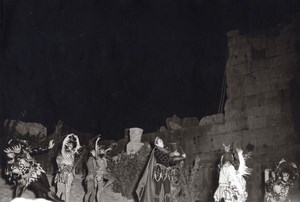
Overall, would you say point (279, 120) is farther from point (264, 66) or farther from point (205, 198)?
point (205, 198)

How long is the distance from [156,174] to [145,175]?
0.37m

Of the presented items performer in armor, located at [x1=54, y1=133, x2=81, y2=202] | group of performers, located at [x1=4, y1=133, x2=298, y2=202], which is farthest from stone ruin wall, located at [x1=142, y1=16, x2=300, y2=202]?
performer in armor, located at [x1=54, y1=133, x2=81, y2=202]

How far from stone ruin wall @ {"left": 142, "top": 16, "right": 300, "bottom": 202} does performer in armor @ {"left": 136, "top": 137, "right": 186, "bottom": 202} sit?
477 cm

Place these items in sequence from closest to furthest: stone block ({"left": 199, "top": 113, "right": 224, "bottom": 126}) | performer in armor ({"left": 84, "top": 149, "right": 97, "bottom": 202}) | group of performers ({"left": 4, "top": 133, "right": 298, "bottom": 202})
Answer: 1. group of performers ({"left": 4, "top": 133, "right": 298, "bottom": 202})
2. performer in armor ({"left": 84, "top": 149, "right": 97, "bottom": 202})
3. stone block ({"left": 199, "top": 113, "right": 224, "bottom": 126})

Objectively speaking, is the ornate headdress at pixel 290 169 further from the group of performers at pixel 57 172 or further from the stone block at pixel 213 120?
the group of performers at pixel 57 172

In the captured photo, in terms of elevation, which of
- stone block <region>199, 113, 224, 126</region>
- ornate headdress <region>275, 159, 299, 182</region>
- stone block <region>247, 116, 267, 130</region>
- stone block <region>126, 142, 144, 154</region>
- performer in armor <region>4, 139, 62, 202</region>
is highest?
stone block <region>199, 113, 224, 126</region>

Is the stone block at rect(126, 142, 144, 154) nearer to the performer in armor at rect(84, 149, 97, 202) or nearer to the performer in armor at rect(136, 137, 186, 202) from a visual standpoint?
the performer in armor at rect(136, 137, 186, 202)

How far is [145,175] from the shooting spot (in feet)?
47.9

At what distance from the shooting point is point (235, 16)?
19750 millimetres

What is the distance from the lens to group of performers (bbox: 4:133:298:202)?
12172 mm

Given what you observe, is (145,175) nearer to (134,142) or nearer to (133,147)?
(133,147)

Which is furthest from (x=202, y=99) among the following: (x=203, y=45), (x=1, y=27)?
(x=1, y=27)

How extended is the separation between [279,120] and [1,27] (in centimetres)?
1153

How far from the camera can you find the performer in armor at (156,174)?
14.5 m
